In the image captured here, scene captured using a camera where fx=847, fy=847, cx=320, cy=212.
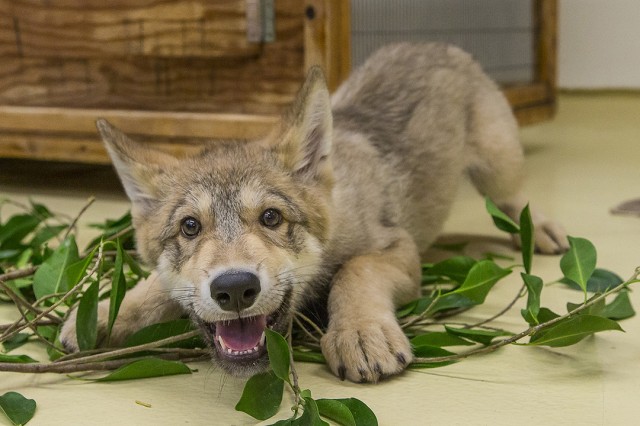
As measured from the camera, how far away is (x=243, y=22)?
4340mm

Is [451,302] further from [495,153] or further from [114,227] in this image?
[114,227]

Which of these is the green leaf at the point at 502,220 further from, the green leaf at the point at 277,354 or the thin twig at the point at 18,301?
the thin twig at the point at 18,301

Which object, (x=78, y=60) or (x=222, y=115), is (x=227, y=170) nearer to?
(x=222, y=115)

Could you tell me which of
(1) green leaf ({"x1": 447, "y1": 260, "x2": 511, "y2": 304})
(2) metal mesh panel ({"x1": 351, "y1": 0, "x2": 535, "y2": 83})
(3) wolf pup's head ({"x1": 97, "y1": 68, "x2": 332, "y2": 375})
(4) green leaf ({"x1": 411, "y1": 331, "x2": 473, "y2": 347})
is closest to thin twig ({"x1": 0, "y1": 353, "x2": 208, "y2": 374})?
(3) wolf pup's head ({"x1": 97, "y1": 68, "x2": 332, "y2": 375})

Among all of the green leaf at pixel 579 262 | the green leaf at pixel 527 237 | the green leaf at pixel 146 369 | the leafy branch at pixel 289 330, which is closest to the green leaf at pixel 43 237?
the leafy branch at pixel 289 330

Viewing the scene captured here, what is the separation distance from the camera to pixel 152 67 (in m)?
4.73

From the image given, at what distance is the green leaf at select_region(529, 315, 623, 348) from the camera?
2.13 meters

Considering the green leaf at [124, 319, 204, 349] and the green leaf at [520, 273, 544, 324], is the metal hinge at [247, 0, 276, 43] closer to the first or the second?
the green leaf at [124, 319, 204, 349]

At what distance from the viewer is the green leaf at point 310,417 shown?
179 cm

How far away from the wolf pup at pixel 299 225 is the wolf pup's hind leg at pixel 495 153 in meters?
0.23

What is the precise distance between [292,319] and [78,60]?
10.0ft

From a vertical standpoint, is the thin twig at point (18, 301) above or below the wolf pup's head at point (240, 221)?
below

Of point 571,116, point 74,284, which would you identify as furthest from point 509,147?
point 571,116

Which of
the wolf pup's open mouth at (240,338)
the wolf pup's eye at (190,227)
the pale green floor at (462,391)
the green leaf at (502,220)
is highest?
the wolf pup's eye at (190,227)
